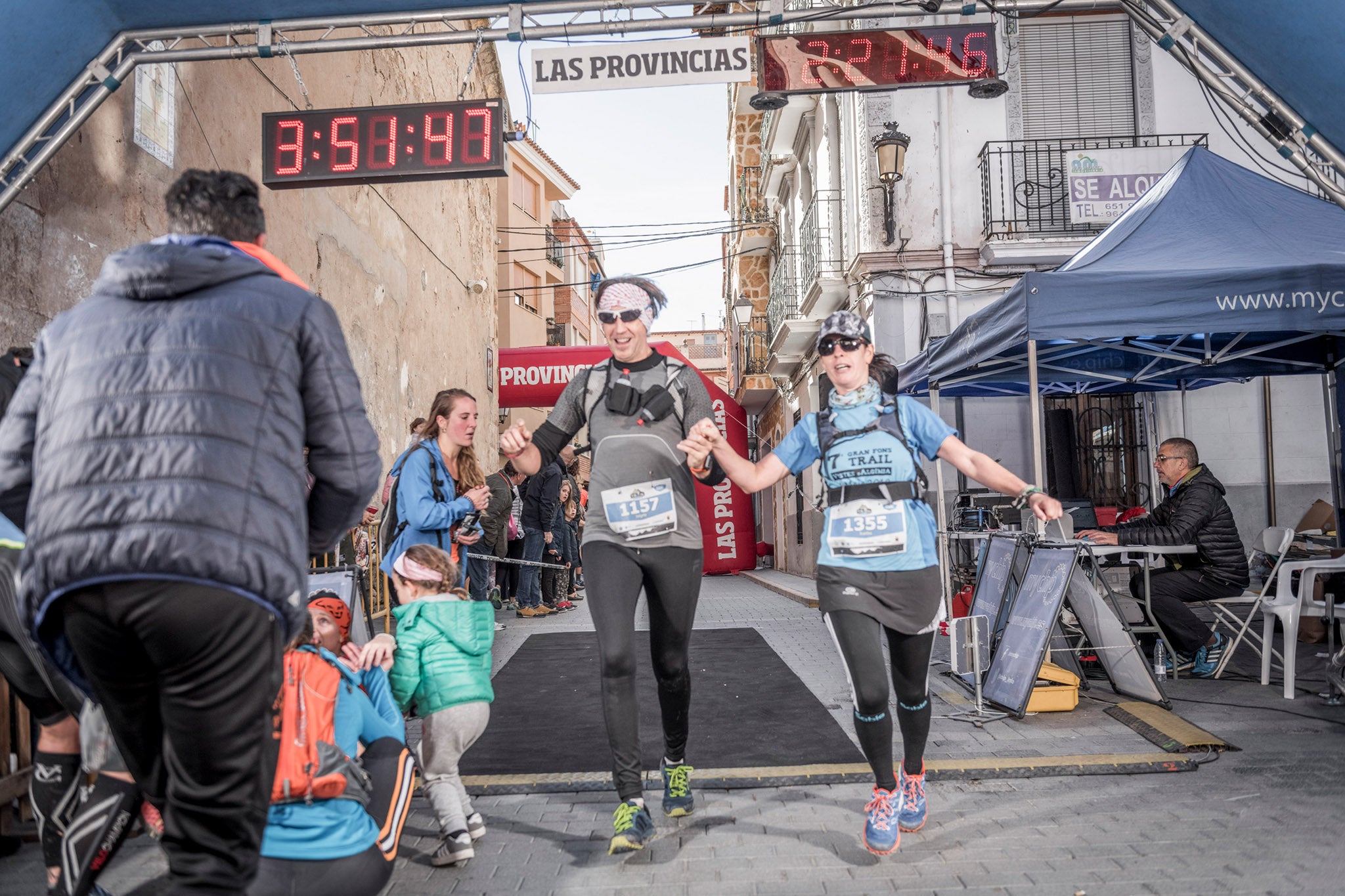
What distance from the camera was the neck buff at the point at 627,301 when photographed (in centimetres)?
436

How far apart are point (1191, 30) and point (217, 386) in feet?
18.4

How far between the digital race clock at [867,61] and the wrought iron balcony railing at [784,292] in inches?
465

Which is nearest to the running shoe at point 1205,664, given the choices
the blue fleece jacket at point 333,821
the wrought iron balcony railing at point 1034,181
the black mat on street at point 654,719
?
the black mat on street at point 654,719

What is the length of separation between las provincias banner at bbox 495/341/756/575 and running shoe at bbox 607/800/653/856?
17757 mm

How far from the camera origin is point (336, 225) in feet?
38.1

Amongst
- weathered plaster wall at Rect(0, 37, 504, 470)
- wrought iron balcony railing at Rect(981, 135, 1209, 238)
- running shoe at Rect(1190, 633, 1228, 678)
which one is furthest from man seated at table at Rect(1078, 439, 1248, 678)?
wrought iron balcony railing at Rect(981, 135, 1209, 238)

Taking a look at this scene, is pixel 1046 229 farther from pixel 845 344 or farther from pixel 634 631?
pixel 634 631

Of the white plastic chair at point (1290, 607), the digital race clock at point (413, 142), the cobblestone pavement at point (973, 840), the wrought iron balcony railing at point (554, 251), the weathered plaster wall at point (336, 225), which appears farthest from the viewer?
the wrought iron balcony railing at point (554, 251)

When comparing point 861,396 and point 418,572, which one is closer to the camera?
point 418,572

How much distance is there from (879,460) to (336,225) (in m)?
9.07

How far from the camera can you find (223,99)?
8.64 m

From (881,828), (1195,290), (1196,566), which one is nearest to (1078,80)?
(1195,290)

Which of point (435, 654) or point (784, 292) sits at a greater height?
point (784, 292)

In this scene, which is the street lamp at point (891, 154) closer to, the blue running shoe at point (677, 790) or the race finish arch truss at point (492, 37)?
the race finish arch truss at point (492, 37)
